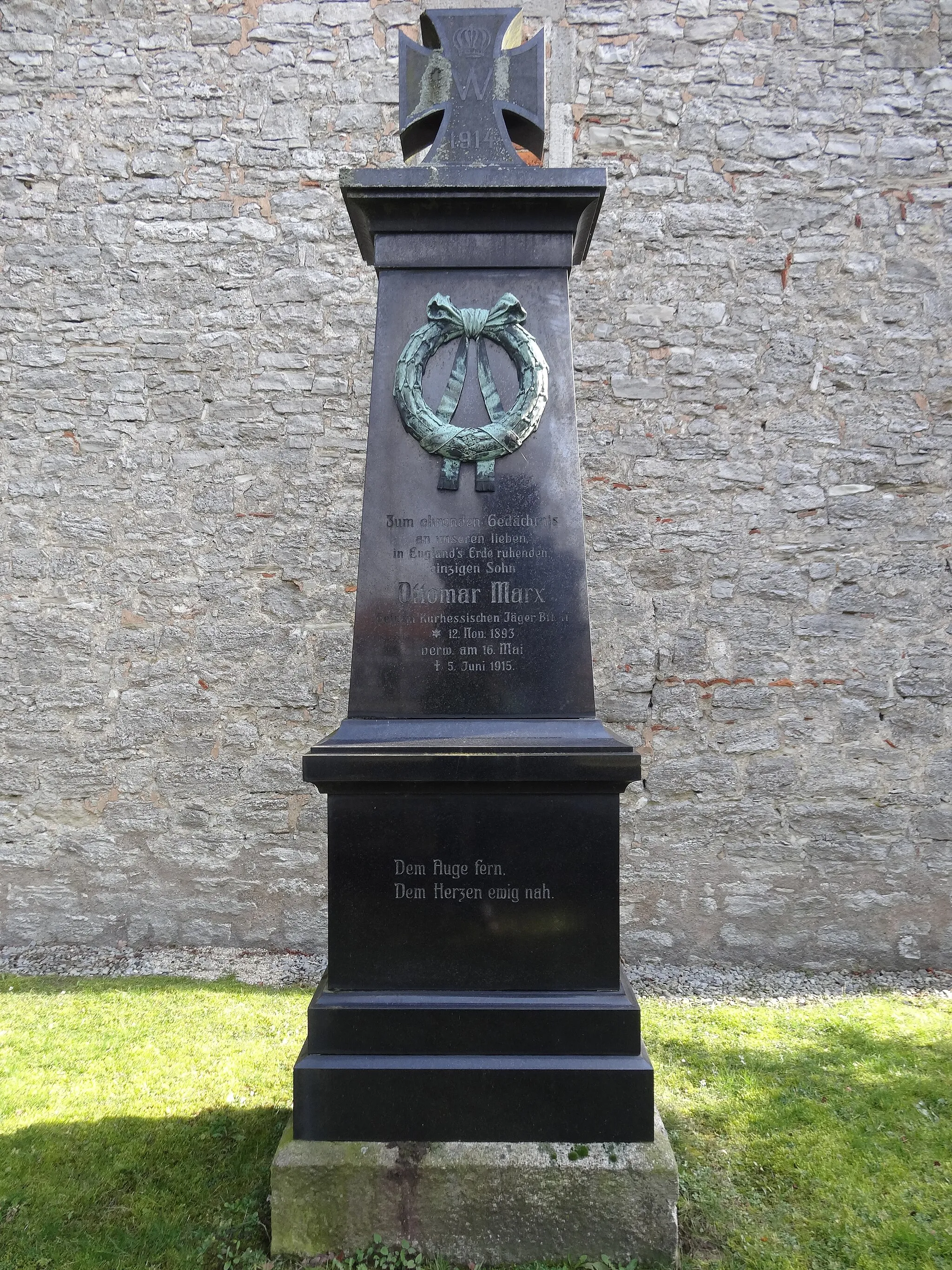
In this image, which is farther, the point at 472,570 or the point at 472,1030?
the point at 472,570

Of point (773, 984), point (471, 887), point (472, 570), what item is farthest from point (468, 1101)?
point (773, 984)

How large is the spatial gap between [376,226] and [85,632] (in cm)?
328

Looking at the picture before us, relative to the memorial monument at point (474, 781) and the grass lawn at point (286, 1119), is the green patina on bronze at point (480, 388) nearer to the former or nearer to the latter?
the memorial monument at point (474, 781)

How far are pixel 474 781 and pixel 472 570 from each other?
0.65 metres

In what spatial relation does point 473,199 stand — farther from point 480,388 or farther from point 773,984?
point 773,984

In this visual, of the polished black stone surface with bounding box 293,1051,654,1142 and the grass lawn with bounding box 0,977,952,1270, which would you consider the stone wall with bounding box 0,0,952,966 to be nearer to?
the grass lawn with bounding box 0,977,952,1270

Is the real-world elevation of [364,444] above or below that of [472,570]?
above

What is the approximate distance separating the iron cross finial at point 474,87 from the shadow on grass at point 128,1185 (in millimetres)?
3256

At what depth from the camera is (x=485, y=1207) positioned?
86.7 inches

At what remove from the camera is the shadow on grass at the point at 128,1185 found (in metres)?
2.27

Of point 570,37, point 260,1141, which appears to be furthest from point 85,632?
point 570,37

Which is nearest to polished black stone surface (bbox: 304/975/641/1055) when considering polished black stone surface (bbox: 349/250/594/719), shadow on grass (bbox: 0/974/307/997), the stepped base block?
the stepped base block

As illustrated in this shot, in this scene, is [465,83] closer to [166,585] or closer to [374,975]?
[374,975]

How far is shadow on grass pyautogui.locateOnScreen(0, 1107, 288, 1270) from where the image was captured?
89.2 inches
